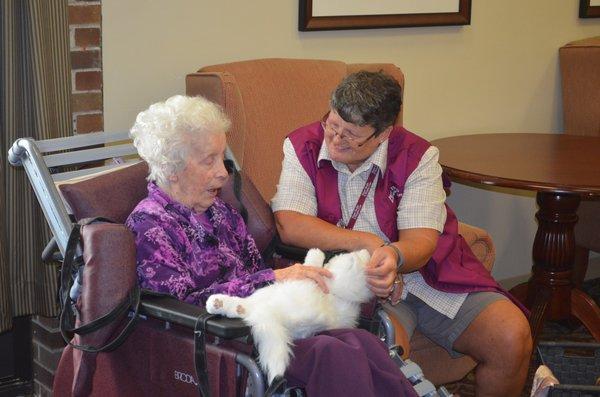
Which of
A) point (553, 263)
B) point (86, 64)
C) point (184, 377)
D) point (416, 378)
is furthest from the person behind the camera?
point (553, 263)

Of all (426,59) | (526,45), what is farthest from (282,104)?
(526,45)

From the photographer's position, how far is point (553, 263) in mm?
3086

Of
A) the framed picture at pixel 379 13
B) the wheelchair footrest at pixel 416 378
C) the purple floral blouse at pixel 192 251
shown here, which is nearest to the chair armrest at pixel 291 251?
the purple floral blouse at pixel 192 251

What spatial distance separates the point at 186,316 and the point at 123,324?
184 millimetres

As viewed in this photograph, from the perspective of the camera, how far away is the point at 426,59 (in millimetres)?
3465

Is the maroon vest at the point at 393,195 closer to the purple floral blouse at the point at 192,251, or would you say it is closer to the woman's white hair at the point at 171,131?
the purple floral blouse at the point at 192,251

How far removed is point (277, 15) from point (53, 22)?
848mm

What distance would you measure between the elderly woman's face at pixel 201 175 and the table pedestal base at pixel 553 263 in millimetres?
1403

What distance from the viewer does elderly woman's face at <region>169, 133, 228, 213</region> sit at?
6.63ft

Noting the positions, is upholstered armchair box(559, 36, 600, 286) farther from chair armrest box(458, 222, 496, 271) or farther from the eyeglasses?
the eyeglasses

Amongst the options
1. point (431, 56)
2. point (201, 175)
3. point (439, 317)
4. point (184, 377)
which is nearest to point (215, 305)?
point (184, 377)

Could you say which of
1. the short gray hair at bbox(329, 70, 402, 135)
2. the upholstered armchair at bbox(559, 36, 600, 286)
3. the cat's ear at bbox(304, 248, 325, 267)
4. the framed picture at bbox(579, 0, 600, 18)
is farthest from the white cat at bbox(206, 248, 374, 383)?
the framed picture at bbox(579, 0, 600, 18)

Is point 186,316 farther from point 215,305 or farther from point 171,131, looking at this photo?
point 171,131

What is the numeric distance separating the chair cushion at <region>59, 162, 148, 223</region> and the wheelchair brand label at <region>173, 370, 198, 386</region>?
1.29 ft
